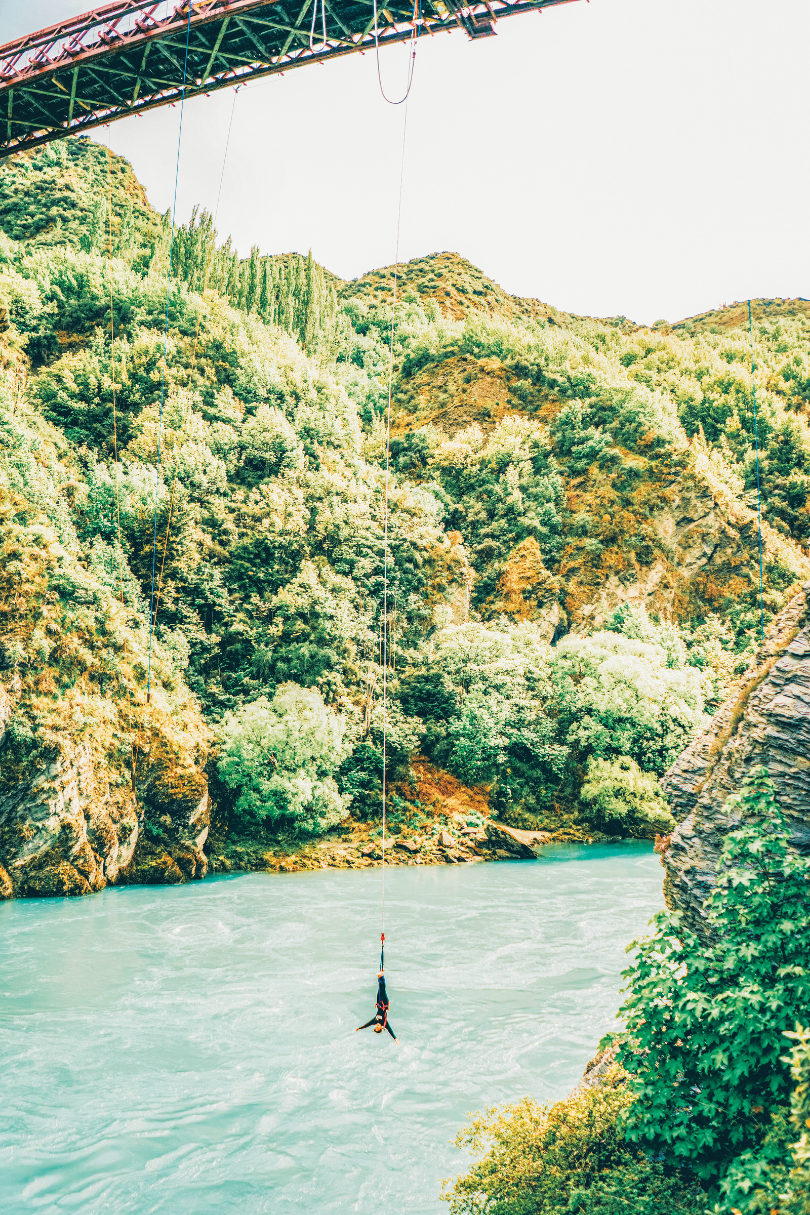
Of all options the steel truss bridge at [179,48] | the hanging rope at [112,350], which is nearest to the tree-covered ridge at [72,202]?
the hanging rope at [112,350]

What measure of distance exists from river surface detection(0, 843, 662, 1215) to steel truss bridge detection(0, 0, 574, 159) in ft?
65.9

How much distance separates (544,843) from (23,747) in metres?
18.8

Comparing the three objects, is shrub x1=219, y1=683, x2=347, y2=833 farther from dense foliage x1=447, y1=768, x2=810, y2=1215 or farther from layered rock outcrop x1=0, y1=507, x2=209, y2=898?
dense foliage x1=447, y1=768, x2=810, y2=1215

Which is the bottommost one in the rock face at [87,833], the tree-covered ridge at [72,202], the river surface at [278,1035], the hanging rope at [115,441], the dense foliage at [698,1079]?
the river surface at [278,1035]

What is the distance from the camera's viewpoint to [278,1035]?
1296 cm

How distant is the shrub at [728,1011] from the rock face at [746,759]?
46 centimetres

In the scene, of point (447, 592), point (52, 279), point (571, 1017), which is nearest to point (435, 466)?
point (447, 592)

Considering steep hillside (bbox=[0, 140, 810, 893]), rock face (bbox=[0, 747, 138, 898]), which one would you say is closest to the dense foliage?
rock face (bbox=[0, 747, 138, 898])

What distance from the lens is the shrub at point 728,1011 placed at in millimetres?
6094

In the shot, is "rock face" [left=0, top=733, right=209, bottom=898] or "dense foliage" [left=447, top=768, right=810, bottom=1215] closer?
"dense foliage" [left=447, top=768, right=810, bottom=1215]

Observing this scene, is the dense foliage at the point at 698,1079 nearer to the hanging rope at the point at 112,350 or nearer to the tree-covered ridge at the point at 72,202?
the hanging rope at the point at 112,350

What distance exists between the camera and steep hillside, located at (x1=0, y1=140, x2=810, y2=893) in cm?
2345

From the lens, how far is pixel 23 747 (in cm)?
2003

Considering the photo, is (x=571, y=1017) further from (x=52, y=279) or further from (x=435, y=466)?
(x=52, y=279)
